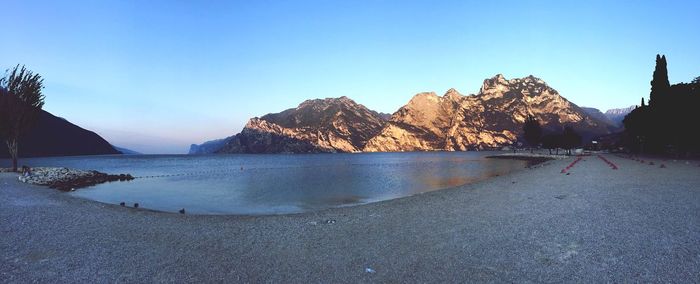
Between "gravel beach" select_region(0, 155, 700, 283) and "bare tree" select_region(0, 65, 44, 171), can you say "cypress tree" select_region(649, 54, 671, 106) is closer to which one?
"gravel beach" select_region(0, 155, 700, 283)

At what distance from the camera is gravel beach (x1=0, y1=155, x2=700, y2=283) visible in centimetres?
944

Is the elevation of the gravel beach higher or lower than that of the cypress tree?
lower

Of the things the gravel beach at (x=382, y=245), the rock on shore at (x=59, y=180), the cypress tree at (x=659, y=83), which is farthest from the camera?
the cypress tree at (x=659, y=83)

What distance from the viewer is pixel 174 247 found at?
13.0m

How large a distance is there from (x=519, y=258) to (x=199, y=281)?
9.08 m

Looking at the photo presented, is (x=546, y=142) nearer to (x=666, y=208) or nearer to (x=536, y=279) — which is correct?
(x=666, y=208)

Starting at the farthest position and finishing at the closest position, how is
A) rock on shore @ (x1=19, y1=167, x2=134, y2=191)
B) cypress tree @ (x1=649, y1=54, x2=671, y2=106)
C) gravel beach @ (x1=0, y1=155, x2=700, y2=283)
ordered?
cypress tree @ (x1=649, y1=54, x2=671, y2=106) → rock on shore @ (x1=19, y1=167, x2=134, y2=191) → gravel beach @ (x1=0, y1=155, x2=700, y2=283)

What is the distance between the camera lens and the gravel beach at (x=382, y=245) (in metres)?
9.44

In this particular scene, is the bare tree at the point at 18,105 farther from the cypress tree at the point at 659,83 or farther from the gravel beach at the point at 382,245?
the cypress tree at the point at 659,83

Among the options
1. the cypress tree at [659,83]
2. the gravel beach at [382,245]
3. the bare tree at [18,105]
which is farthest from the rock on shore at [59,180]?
the cypress tree at [659,83]

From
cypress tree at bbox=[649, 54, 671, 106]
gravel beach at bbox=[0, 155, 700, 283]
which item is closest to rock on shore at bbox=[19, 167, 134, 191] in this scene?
gravel beach at bbox=[0, 155, 700, 283]

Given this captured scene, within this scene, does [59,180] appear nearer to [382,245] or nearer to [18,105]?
[18,105]

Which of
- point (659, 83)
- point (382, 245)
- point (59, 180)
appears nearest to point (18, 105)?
point (59, 180)

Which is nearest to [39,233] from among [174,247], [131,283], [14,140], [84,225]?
[84,225]
